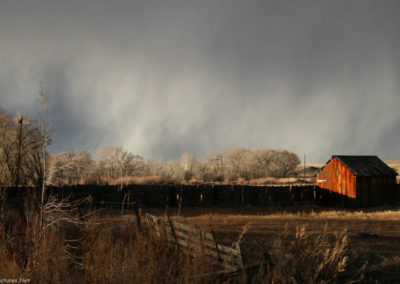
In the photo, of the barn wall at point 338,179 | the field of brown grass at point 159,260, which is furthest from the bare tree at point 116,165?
the field of brown grass at point 159,260

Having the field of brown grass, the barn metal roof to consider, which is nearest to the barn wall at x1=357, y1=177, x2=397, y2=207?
the barn metal roof

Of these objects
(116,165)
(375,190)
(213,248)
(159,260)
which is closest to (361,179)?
(375,190)

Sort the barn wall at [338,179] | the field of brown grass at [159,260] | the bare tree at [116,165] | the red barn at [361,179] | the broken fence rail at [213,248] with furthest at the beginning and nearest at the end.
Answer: the bare tree at [116,165] → the barn wall at [338,179] → the red barn at [361,179] → the broken fence rail at [213,248] → the field of brown grass at [159,260]

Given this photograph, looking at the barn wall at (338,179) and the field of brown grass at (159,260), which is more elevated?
the barn wall at (338,179)

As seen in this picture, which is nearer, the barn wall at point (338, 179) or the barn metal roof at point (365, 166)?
the barn wall at point (338, 179)

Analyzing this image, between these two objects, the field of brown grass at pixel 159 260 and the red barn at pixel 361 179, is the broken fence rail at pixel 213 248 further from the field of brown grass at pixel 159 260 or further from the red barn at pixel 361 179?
the red barn at pixel 361 179

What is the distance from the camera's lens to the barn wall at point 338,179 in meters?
21.8

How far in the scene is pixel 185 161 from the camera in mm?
66438

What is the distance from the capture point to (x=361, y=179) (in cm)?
2169

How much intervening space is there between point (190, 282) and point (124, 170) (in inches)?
1547

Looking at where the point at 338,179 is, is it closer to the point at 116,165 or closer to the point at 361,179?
the point at 361,179

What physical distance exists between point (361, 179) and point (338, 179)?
182 centimetres

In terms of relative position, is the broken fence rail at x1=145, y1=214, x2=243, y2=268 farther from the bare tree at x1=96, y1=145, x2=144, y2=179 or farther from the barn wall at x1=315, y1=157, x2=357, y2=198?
the bare tree at x1=96, y1=145, x2=144, y2=179

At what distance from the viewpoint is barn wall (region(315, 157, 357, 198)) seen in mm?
21812
